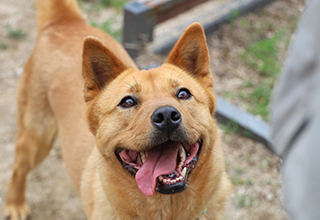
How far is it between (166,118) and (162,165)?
338 millimetres

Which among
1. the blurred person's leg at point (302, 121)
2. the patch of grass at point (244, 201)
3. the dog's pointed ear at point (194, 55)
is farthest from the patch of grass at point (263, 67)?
the blurred person's leg at point (302, 121)

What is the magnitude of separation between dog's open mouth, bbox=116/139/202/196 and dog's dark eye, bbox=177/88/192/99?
33cm

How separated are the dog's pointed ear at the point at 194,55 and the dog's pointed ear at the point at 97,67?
1.43ft

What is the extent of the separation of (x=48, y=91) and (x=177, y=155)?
1680 millimetres

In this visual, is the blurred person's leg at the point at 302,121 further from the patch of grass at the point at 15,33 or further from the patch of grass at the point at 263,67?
the patch of grass at the point at 15,33

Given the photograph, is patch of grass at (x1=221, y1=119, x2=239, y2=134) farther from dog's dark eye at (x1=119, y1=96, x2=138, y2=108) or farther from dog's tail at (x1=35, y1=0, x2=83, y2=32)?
dog's dark eye at (x1=119, y1=96, x2=138, y2=108)

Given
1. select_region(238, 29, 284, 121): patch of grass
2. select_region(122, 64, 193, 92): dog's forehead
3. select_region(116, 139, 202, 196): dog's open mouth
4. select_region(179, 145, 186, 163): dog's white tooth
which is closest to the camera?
select_region(116, 139, 202, 196): dog's open mouth

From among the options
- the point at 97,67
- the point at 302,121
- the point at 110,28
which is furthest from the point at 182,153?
the point at 110,28

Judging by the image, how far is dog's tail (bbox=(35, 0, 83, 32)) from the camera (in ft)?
11.4

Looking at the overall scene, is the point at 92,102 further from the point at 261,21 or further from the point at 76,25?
the point at 261,21

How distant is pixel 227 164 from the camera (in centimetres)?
419

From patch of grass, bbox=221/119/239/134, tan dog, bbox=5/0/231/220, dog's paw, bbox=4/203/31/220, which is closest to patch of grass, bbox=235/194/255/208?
patch of grass, bbox=221/119/239/134

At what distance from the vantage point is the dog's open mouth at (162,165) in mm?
2059

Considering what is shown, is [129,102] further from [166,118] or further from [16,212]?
[16,212]
